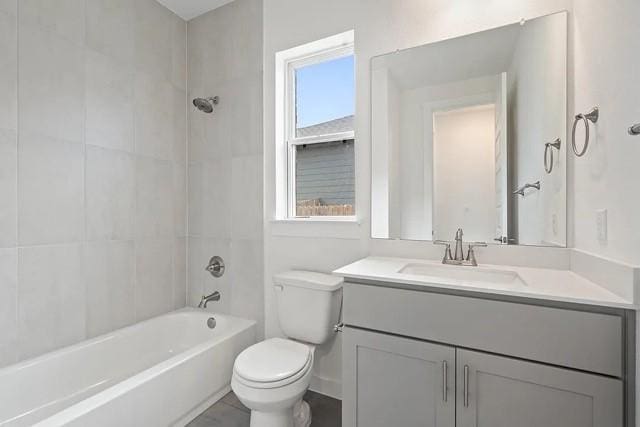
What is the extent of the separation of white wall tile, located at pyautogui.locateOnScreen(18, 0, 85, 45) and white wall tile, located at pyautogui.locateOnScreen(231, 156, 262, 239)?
3.72 feet

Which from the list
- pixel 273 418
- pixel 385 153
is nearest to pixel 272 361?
pixel 273 418

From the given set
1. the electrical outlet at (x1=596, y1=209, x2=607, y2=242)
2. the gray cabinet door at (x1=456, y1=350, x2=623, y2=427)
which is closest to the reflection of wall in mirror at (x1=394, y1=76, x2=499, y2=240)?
the electrical outlet at (x1=596, y1=209, x2=607, y2=242)

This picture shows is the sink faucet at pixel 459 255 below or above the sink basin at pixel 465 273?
above

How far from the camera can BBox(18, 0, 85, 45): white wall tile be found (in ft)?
5.36

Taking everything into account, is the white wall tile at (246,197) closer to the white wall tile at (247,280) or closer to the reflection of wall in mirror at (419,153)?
the white wall tile at (247,280)

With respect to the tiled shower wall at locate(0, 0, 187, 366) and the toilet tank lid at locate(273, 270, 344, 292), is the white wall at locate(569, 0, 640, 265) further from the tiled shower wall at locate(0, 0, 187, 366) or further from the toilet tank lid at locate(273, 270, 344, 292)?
the tiled shower wall at locate(0, 0, 187, 366)

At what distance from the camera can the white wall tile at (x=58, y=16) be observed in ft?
5.36

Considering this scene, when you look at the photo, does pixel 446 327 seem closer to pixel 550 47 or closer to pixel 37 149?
pixel 550 47

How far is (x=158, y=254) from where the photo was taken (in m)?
2.33

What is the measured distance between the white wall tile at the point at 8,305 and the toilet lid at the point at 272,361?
1118 millimetres

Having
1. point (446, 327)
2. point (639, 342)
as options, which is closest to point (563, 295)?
point (639, 342)

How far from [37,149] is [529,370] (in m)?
2.39

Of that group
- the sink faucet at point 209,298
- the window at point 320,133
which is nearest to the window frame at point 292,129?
the window at point 320,133

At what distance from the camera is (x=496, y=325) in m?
1.08
